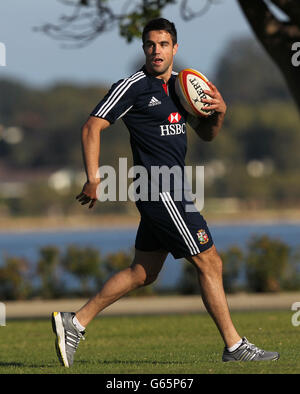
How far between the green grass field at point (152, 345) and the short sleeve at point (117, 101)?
1.89 metres

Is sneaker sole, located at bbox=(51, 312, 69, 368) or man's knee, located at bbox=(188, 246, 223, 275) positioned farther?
A: sneaker sole, located at bbox=(51, 312, 69, 368)

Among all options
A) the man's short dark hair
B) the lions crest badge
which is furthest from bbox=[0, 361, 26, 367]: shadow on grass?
the man's short dark hair

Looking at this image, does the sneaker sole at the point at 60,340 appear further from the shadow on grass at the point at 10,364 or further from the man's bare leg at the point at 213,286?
the man's bare leg at the point at 213,286

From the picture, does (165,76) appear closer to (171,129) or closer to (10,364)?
(171,129)

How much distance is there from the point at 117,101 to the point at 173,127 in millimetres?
479

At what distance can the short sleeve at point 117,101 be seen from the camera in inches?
340

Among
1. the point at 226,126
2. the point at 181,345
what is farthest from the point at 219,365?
the point at 226,126

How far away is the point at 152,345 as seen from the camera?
11.2 metres

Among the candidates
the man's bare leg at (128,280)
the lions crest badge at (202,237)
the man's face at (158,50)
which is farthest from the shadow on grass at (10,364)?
the man's face at (158,50)

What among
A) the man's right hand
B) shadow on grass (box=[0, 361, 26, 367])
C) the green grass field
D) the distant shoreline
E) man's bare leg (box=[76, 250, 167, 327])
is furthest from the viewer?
the distant shoreline

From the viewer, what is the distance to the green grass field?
875cm

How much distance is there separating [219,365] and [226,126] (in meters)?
114

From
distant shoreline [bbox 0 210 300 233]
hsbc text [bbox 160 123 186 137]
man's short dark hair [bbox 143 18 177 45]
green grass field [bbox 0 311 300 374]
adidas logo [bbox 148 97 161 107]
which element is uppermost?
man's short dark hair [bbox 143 18 177 45]

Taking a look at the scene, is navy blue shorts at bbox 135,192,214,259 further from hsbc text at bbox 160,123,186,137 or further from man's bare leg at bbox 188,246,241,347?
hsbc text at bbox 160,123,186,137
